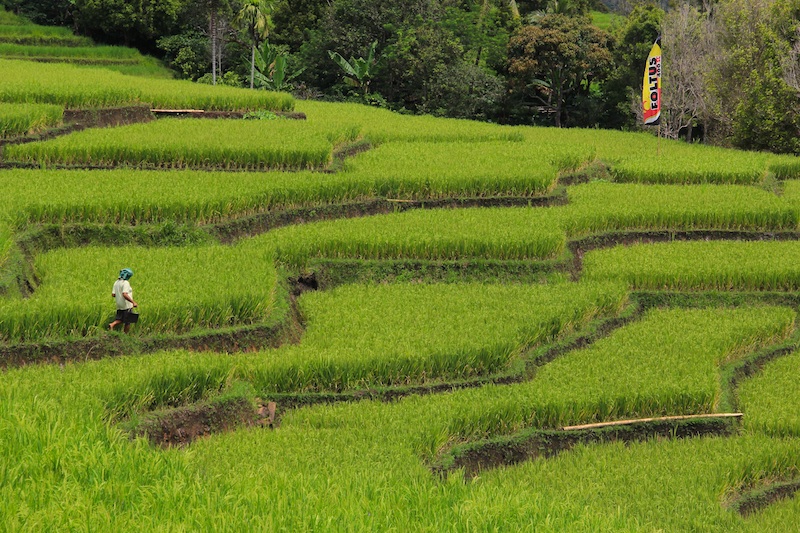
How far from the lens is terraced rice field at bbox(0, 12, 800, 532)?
19.2 ft

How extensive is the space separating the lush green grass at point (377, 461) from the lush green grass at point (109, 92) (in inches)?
411

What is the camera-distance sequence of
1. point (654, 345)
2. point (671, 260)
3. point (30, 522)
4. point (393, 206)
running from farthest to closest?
1. point (393, 206)
2. point (671, 260)
3. point (654, 345)
4. point (30, 522)

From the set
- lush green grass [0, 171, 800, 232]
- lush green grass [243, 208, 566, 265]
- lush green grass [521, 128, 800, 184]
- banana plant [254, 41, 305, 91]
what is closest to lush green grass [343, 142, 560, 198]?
lush green grass [0, 171, 800, 232]

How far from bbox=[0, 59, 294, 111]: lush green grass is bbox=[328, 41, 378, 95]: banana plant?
8462 mm

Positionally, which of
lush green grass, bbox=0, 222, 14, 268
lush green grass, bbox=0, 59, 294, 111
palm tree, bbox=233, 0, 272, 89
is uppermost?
palm tree, bbox=233, 0, 272, 89

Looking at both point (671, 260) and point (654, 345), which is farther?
point (671, 260)

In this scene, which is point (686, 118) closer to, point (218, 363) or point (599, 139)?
point (599, 139)

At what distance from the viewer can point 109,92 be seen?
18344mm

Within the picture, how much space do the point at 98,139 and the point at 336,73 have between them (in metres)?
17.4

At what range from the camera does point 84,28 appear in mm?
38344

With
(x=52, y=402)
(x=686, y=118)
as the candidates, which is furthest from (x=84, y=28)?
(x=52, y=402)

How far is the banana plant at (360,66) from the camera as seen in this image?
100 feet

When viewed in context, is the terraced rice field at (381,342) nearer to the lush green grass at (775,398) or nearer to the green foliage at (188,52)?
the lush green grass at (775,398)

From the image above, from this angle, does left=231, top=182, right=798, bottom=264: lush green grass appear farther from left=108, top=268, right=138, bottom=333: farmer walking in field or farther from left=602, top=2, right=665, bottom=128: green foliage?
left=602, top=2, right=665, bottom=128: green foliage
